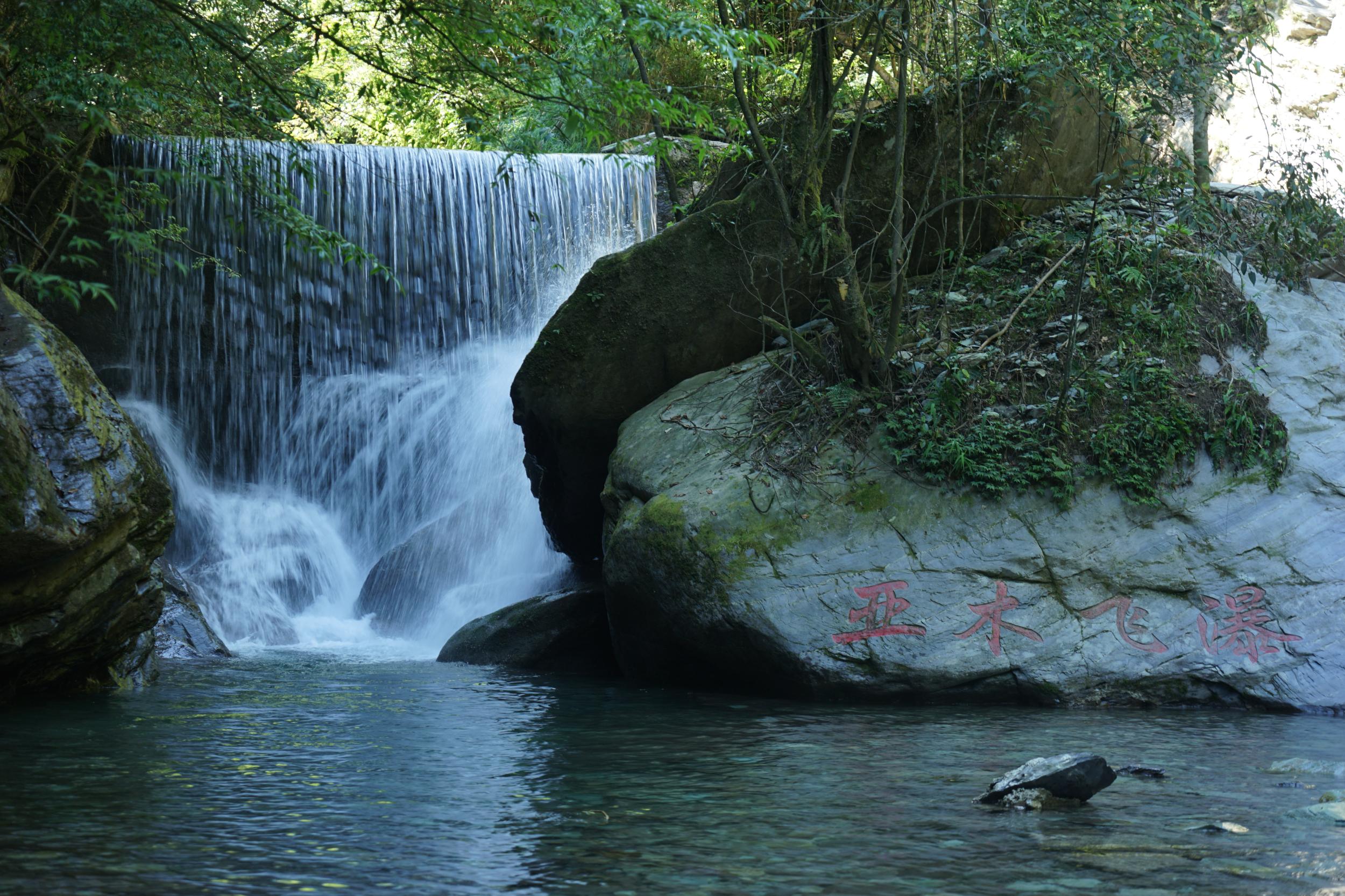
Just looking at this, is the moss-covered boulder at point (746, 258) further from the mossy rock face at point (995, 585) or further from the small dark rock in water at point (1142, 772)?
the small dark rock in water at point (1142, 772)

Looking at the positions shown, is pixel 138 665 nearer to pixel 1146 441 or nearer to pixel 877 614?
pixel 877 614

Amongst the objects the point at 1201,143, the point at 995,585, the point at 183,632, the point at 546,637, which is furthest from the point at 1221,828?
the point at 183,632

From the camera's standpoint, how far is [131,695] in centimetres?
696

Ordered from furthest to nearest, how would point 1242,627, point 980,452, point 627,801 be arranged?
point 980,452 → point 1242,627 → point 627,801

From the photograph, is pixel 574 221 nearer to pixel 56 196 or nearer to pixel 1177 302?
pixel 56 196

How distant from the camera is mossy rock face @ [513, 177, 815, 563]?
363 inches

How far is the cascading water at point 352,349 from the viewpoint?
12.7 m

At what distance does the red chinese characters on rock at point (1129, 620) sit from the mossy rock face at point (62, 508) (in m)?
5.49

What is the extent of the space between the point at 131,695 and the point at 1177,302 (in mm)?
7564

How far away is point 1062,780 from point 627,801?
5.08 feet

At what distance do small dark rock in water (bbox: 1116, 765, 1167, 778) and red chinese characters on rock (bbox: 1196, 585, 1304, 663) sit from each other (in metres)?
2.43

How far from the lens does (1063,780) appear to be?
3.99 meters

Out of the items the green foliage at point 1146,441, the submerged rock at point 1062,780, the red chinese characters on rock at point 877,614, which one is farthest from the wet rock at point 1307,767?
the green foliage at point 1146,441

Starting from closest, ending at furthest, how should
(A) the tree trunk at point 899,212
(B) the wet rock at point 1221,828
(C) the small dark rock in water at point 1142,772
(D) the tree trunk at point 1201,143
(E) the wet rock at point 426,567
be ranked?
1. (B) the wet rock at point 1221,828
2. (C) the small dark rock in water at point 1142,772
3. (A) the tree trunk at point 899,212
4. (D) the tree trunk at point 1201,143
5. (E) the wet rock at point 426,567
